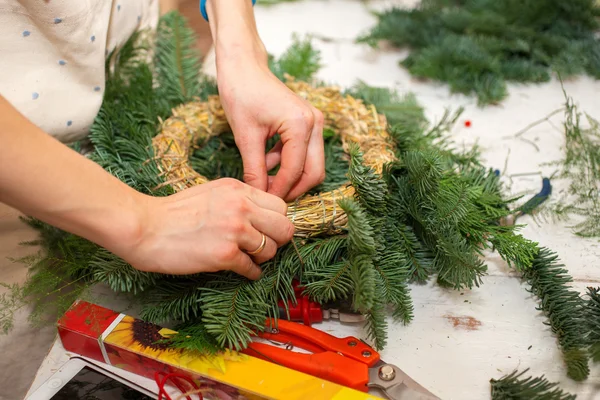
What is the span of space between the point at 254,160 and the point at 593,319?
498 mm

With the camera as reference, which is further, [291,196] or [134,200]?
[291,196]

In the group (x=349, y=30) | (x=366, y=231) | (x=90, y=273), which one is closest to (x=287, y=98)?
(x=366, y=231)

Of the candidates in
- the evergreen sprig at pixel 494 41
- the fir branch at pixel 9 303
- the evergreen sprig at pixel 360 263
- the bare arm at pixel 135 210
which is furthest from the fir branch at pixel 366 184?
the evergreen sprig at pixel 494 41

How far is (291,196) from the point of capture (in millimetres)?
861

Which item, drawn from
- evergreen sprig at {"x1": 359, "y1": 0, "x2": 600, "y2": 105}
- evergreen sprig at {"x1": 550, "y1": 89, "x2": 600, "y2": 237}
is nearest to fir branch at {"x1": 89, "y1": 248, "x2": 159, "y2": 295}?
evergreen sprig at {"x1": 550, "y1": 89, "x2": 600, "y2": 237}

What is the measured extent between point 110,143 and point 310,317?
441 mm

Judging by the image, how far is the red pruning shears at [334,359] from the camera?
0.70m

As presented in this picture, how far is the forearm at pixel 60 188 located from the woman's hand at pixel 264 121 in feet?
0.77

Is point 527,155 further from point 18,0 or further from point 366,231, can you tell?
point 18,0

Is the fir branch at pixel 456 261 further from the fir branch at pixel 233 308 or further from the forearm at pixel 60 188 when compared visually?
the forearm at pixel 60 188

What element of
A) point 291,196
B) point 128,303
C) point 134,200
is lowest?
point 128,303

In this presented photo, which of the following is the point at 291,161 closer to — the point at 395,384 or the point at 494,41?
the point at 395,384

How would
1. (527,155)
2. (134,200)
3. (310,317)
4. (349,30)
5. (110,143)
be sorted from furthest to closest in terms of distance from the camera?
(349,30)
(527,155)
(110,143)
(310,317)
(134,200)

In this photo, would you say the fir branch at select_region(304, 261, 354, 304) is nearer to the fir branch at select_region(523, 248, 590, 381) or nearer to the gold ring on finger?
the gold ring on finger
